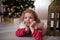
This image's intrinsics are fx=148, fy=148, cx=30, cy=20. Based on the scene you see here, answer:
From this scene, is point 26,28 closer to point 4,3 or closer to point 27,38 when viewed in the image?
point 27,38

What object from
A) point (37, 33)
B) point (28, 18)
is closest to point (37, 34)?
point (37, 33)

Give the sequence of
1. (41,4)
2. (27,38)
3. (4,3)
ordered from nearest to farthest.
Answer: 1. (27,38)
2. (4,3)
3. (41,4)

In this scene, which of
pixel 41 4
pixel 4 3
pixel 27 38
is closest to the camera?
pixel 27 38

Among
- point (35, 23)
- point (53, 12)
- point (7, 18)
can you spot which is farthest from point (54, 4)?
point (7, 18)

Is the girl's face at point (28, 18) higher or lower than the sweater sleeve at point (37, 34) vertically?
higher

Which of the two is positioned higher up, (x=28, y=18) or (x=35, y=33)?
(x=28, y=18)

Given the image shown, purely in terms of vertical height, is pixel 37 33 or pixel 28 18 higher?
pixel 28 18

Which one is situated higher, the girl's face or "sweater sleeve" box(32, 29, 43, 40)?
the girl's face

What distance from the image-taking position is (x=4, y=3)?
1.62 m

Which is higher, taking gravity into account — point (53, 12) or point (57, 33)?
point (53, 12)

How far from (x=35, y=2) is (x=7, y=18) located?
1.24 feet

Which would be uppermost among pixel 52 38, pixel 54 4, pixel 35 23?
pixel 54 4

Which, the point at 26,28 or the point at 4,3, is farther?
the point at 4,3

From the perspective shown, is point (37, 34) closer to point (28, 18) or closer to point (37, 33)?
point (37, 33)
